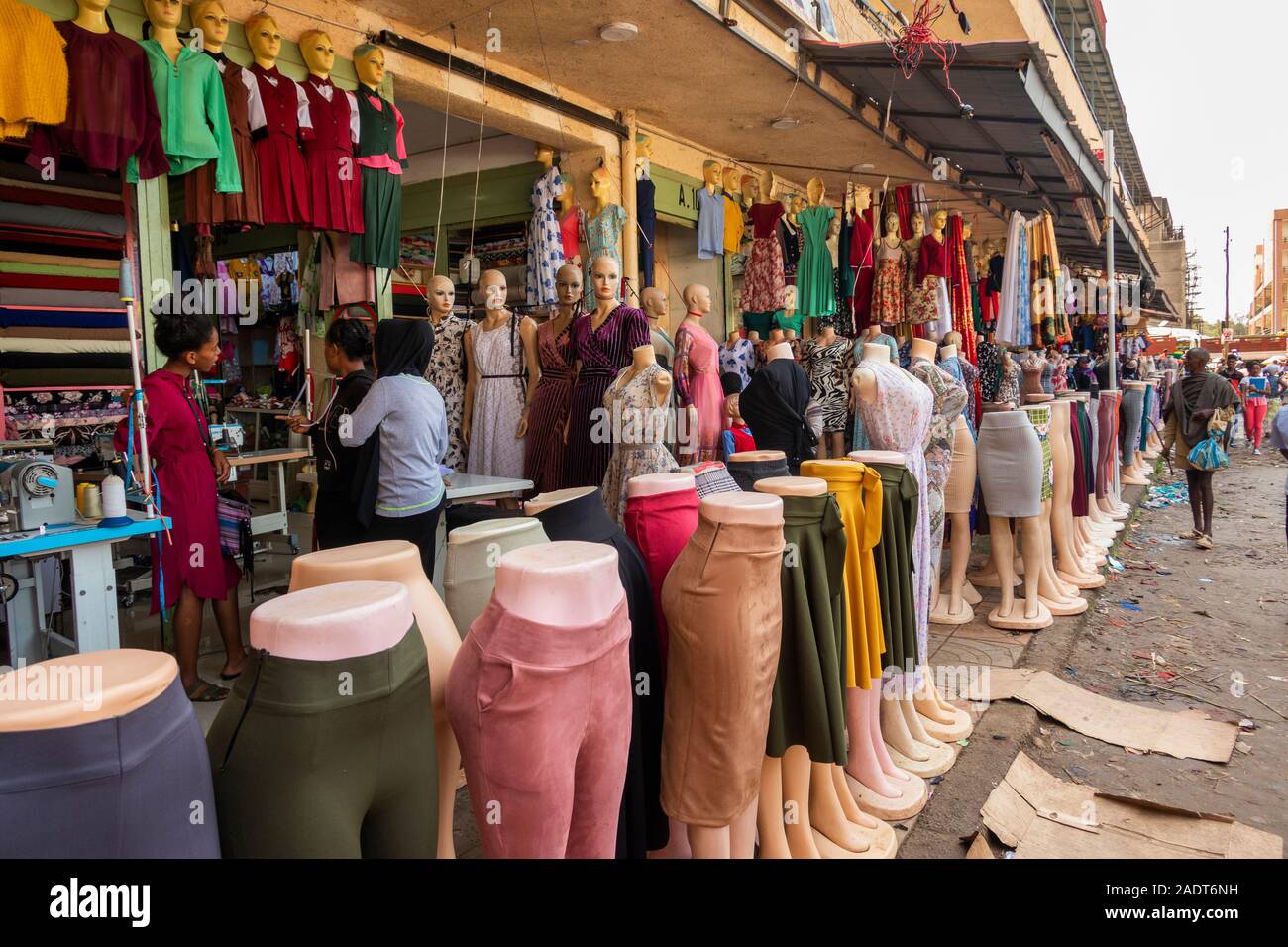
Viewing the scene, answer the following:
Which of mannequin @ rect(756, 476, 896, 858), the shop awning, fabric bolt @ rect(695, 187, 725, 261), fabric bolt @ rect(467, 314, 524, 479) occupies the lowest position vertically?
mannequin @ rect(756, 476, 896, 858)

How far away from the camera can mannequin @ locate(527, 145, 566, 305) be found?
6.87 metres

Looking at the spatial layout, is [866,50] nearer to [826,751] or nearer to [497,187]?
[497,187]

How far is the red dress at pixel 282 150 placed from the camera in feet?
14.9

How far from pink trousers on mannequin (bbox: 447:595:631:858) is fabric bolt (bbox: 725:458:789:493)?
1.35 meters

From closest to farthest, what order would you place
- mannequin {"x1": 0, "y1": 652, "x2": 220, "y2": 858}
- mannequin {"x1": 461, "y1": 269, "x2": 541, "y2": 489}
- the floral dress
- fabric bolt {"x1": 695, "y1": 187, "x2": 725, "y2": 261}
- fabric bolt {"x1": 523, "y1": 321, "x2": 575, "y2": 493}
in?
mannequin {"x1": 0, "y1": 652, "x2": 220, "y2": 858} < fabric bolt {"x1": 523, "y1": 321, "x2": 575, "y2": 493} < mannequin {"x1": 461, "y1": 269, "x2": 541, "y2": 489} < the floral dress < fabric bolt {"x1": 695, "y1": 187, "x2": 725, "y2": 261}

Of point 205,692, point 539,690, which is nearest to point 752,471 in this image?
point 539,690

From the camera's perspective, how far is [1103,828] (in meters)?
2.93

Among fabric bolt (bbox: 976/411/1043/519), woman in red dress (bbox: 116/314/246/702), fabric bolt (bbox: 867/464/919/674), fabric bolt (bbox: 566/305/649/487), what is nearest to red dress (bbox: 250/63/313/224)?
woman in red dress (bbox: 116/314/246/702)

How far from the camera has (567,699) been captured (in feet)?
4.73

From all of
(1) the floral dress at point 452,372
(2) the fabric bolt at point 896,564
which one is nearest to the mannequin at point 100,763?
(2) the fabric bolt at point 896,564

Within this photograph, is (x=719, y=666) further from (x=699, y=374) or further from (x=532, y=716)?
(x=699, y=374)

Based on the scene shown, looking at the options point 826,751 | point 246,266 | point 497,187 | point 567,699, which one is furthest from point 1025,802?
point 246,266

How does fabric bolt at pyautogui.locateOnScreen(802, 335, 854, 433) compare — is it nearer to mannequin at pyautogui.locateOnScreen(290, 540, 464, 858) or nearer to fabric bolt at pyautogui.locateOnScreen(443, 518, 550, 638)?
fabric bolt at pyautogui.locateOnScreen(443, 518, 550, 638)

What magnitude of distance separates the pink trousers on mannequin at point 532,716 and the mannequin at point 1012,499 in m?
4.12
